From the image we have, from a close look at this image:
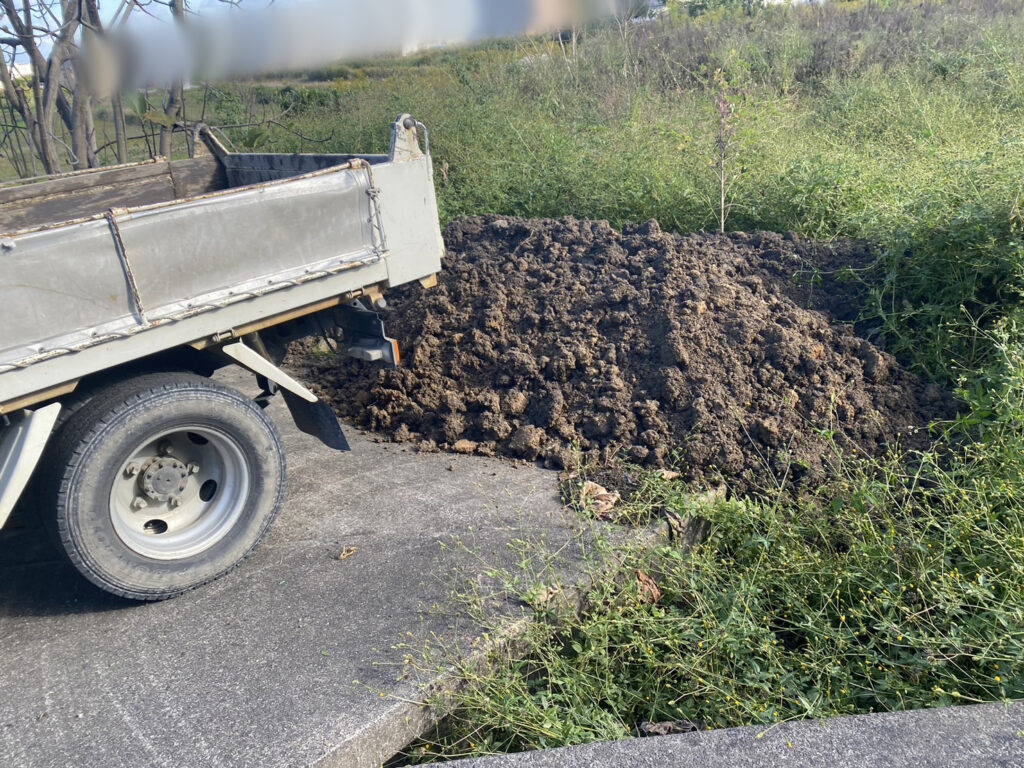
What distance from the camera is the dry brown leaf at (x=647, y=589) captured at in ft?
11.1

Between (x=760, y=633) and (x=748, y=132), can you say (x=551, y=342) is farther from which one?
(x=748, y=132)

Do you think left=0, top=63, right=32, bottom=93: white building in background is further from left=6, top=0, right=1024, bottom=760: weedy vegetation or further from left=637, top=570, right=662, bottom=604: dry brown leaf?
left=637, top=570, right=662, bottom=604: dry brown leaf

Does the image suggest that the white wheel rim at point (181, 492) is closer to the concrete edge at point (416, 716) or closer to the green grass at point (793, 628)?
the concrete edge at point (416, 716)

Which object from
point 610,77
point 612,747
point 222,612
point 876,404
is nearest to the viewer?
point 612,747

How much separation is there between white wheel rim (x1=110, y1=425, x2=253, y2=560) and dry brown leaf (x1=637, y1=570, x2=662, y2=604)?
1738 mm

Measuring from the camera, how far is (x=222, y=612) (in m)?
3.39

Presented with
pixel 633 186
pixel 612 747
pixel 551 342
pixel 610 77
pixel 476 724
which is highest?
pixel 610 77

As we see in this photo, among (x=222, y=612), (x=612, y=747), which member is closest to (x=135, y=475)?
(x=222, y=612)

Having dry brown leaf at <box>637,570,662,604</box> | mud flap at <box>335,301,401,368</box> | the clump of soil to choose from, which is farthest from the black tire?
dry brown leaf at <box>637,570,662,604</box>

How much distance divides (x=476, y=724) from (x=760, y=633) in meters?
1.05

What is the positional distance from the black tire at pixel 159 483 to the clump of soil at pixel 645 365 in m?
1.33

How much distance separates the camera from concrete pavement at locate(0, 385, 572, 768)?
2729mm

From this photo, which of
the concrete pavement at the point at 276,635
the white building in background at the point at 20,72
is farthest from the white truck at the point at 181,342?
the white building in background at the point at 20,72

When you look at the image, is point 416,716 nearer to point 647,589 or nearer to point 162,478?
point 647,589
